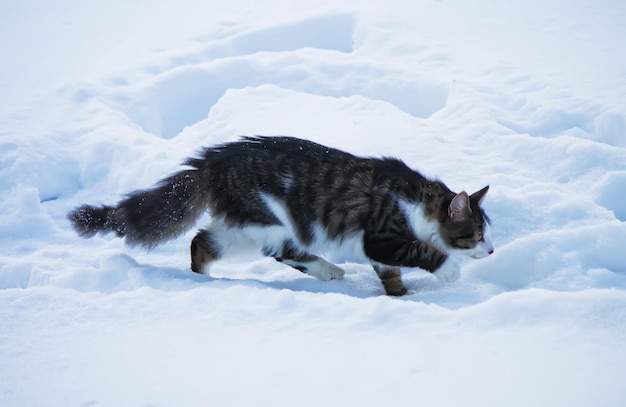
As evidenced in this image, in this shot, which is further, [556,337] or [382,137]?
[382,137]

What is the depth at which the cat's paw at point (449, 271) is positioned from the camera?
4094 mm

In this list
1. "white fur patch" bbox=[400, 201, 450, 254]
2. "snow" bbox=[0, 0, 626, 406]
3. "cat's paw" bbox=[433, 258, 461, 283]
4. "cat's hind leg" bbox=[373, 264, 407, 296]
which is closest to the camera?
"snow" bbox=[0, 0, 626, 406]

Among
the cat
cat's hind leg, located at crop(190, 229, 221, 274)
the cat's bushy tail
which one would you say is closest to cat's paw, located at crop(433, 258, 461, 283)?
the cat

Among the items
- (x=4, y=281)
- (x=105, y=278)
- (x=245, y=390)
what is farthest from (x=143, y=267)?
(x=245, y=390)

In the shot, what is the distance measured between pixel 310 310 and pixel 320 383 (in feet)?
2.10

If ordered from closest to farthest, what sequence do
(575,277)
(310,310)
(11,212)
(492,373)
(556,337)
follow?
(492,373) < (556,337) < (310,310) < (575,277) < (11,212)

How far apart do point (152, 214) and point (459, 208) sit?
5.48ft

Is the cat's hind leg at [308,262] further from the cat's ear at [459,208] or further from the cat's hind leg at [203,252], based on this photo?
the cat's ear at [459,208]

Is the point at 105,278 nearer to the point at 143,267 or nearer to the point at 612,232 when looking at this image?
the point at 143,267

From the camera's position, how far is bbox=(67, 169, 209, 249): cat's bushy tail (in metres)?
4.29

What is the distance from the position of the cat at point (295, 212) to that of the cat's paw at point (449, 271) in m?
0.21

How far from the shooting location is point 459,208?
13.8 ft

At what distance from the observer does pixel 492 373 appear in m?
2.52

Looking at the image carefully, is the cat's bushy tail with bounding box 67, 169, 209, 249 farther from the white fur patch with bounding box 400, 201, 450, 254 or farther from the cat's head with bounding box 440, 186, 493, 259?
the cat's head with bounding box 440, 186, 493, 259
